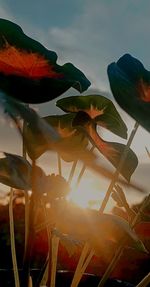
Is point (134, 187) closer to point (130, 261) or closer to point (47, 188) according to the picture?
point (47, 188)

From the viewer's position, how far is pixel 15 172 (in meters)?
0.86

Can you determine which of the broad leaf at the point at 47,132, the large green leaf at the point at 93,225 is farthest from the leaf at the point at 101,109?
the broad leaf at the point at 47,132

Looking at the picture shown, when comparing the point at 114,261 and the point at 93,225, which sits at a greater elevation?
the point at 93,225

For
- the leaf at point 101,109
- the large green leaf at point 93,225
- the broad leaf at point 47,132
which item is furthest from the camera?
the leaf at point 101,109

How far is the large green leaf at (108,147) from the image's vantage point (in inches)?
40.8

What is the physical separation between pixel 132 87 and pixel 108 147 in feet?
1.05

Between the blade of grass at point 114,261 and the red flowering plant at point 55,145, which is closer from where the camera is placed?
the red flowering plant at point 55,145

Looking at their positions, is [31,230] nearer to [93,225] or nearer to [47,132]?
[93,225]

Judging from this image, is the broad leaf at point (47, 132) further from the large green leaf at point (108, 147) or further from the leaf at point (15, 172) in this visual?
the large green leaf at point (108, 147)

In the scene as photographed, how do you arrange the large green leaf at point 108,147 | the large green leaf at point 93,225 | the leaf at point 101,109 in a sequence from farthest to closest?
the leaf at point 101,109 → the large green leaf at point 108,147 → the large green leaf at point 93,225

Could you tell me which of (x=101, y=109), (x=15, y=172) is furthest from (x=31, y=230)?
(x=101, y=109)

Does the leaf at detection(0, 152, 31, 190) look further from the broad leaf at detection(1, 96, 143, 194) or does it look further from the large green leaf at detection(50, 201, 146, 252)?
the broad leaf at detection(1, 96, 143, 194)

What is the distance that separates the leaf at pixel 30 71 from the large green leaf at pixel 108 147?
11cm

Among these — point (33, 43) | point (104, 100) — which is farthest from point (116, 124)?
point (33, 43)
